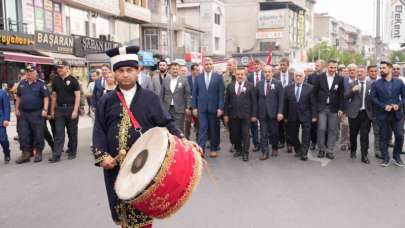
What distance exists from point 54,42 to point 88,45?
3684mm

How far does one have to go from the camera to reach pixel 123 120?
371 centimetres

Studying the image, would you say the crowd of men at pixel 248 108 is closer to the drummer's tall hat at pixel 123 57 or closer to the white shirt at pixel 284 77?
the white shirt at pixel 284 77

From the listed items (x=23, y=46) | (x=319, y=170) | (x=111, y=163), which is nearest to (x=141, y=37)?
(x=23, y=46)

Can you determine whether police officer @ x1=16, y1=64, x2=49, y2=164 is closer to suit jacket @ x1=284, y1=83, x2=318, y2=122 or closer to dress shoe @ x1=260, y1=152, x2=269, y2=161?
dress shoe @ x1=260, y1=152, x2=269, y2=161

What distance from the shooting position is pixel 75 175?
7.86 metres

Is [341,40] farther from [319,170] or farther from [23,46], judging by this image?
[319,170]

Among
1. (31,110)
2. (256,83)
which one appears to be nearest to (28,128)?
(31,110)

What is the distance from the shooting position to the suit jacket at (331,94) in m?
9.13

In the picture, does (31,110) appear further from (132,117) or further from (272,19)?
(272,19)

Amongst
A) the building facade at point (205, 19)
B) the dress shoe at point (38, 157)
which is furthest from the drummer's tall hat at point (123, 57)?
the building facade at point (205, 19)

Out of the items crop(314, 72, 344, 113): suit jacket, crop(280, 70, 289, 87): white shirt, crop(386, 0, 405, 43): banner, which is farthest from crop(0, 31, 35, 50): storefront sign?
crop(314, 72, 344, 113): suit jacket

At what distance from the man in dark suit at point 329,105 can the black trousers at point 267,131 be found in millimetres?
853

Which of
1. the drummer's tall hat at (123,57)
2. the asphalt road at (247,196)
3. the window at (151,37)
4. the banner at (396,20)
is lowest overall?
the asphalt road at (247,196)

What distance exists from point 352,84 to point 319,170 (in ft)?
7.67
